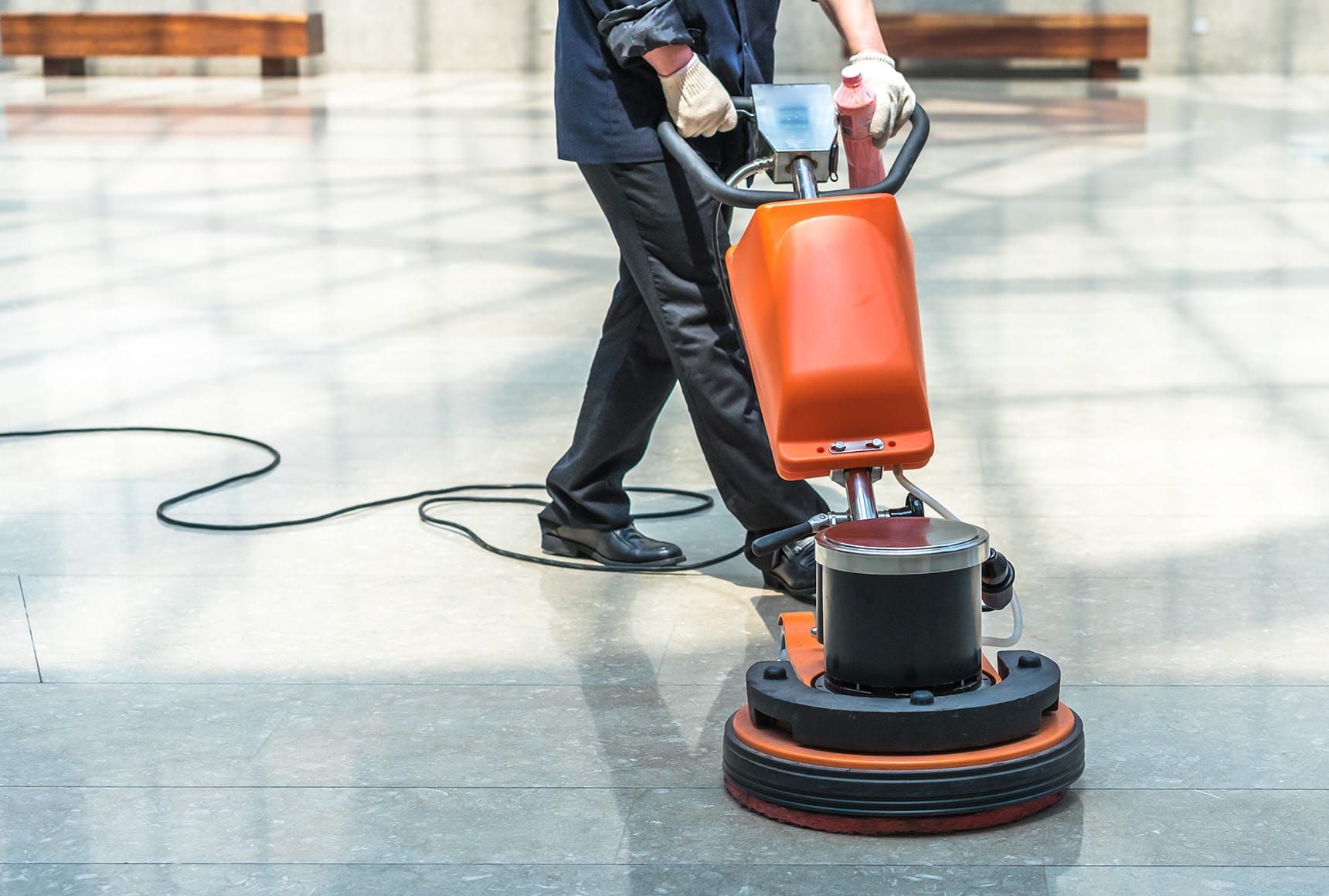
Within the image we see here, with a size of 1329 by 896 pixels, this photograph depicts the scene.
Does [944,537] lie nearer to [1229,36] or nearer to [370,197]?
[370,197]

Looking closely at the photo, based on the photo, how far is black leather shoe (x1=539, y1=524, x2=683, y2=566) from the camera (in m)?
2.82

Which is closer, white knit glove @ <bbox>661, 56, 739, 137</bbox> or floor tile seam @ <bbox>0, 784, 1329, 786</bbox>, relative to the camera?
floor tile seam @ <bbox>0, 784, 1329, 786</bbox>

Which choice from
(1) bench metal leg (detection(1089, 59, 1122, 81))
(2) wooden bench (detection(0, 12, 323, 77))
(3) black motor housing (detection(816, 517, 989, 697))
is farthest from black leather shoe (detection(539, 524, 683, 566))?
(2) wooden bench (detection(0, 12, 323, 77))

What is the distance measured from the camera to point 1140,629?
245cm

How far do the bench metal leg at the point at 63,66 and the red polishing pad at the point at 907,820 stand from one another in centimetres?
1570

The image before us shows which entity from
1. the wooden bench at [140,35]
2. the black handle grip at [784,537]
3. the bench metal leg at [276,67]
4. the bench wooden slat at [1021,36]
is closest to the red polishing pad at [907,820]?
the black handle grip at [784,537]

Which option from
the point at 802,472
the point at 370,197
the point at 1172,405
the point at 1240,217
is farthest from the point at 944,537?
the point at 370,197

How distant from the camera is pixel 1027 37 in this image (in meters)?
15.1

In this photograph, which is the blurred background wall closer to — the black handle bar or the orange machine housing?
the black handle bar

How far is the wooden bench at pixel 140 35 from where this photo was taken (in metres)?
15.5

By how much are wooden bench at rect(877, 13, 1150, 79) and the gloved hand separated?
13174 mm

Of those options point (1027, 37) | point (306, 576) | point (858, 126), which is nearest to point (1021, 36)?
point (1027, 37)

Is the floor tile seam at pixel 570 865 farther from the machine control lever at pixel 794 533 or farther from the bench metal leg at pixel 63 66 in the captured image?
the bench metal leg at pixel 63 66

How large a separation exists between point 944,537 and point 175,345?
3315 millimetres
